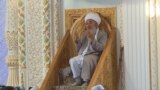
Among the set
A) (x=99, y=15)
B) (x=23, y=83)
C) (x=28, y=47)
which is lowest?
(x=23, y=83)

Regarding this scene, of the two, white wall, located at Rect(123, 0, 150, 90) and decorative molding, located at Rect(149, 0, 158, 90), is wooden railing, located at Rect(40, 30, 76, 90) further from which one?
decorative molding, located at Rect(149, 0, 158, 90)

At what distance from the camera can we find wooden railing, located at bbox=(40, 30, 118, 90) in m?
5.12

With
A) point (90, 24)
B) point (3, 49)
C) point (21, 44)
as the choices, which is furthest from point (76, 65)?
point (3, 49)

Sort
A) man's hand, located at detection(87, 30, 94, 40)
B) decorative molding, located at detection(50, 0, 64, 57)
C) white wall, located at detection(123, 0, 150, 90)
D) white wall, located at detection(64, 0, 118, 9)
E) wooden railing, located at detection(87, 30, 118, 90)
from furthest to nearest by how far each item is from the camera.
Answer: decorative molding, located at detection(50, 0, 64, 57) < white wall, located at detection(64, 0, 118, 9) < man's hand, located at detection(87, 30, 94, 40) < white wall, located at detection(123, 0, 150, 90) < wooden railing, located at detection(87, 30, 118, 90)

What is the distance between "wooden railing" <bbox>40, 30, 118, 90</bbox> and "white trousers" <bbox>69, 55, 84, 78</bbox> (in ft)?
0.74

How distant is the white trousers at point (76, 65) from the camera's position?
17.7ft

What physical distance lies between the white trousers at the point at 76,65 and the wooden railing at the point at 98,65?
23 centimetres

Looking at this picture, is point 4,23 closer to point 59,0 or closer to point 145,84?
point 59,0

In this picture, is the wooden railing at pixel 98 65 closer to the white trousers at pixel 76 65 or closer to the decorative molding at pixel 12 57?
the white trousers at pixel 76 65

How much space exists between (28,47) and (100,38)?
1140mm

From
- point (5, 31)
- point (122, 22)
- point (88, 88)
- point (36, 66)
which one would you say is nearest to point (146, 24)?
point (122, 22)

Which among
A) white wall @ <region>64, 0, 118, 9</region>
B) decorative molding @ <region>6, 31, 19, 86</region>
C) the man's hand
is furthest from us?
decorative molding @ <region>6, 31, 19, 86</region>

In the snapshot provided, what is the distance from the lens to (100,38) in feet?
18.4

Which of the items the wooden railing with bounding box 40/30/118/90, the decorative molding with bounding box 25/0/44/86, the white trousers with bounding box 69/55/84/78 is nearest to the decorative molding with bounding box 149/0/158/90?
the wooden railing with bounding box 40/30/118/90
